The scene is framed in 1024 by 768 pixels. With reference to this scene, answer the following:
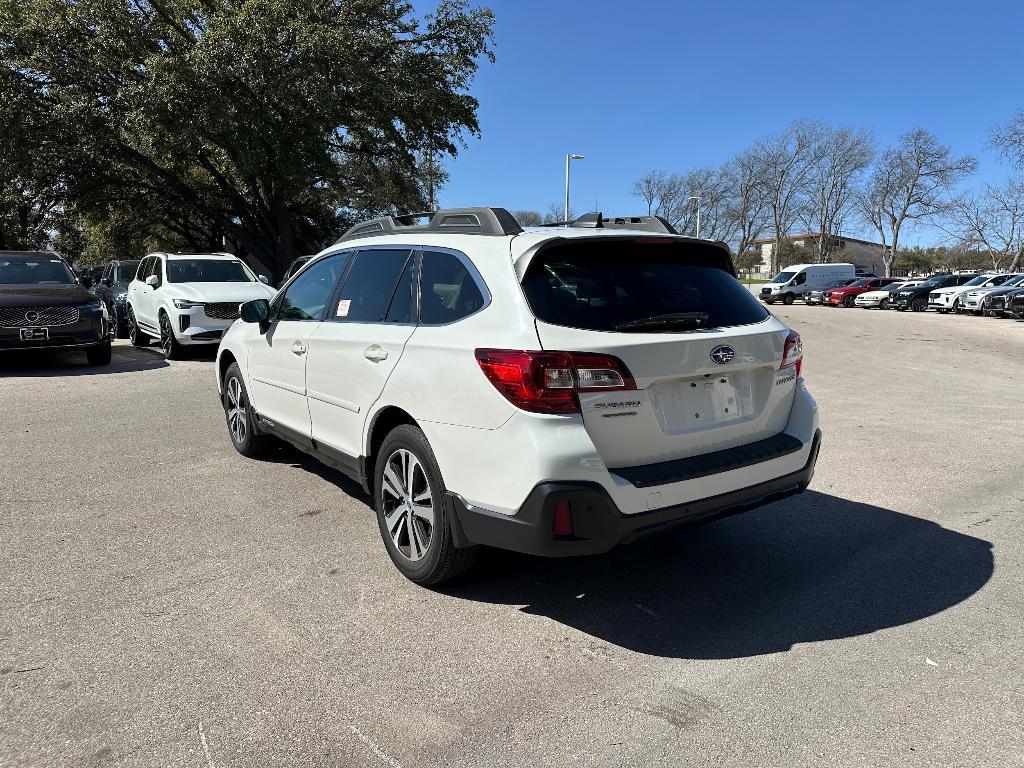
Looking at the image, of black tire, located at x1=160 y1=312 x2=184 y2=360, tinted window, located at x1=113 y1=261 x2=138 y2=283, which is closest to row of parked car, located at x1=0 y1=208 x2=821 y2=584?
black tire, located at x1=160 y1=312 x2=184 y2=360

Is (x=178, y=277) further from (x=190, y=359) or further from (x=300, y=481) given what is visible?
(x=300, y=481)

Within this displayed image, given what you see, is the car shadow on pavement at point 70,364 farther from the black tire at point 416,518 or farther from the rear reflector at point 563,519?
the rear reflector at point 563,519

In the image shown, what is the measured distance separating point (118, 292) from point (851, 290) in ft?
113

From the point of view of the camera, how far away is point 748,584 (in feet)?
12.1

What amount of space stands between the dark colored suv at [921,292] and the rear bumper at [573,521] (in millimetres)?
35466

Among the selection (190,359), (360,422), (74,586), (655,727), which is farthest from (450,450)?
(190,359)

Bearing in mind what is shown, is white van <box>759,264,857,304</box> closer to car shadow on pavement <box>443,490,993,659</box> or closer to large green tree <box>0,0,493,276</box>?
large green tree <box>0,0,493,276</box>

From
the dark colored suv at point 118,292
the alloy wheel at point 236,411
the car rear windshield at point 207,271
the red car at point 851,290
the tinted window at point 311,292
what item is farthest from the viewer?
the red car at point 851,290

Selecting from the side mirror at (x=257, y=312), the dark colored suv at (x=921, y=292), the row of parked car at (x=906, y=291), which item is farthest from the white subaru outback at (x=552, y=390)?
the dark colored suv at (x=921, y=292)

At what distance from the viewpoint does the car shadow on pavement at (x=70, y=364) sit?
10.8 meters

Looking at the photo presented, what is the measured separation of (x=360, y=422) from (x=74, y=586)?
5.25ft

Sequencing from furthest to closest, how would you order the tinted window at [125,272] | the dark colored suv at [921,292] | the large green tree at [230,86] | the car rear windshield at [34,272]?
the dark colored suv at [921,292], the large green tree at [230,86], the tinted window at [125,272], the car rear windshield at [34,272]

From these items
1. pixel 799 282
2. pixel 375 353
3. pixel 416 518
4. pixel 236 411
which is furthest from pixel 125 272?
pixel 799 282

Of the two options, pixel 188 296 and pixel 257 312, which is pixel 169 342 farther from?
pixel 257 312
